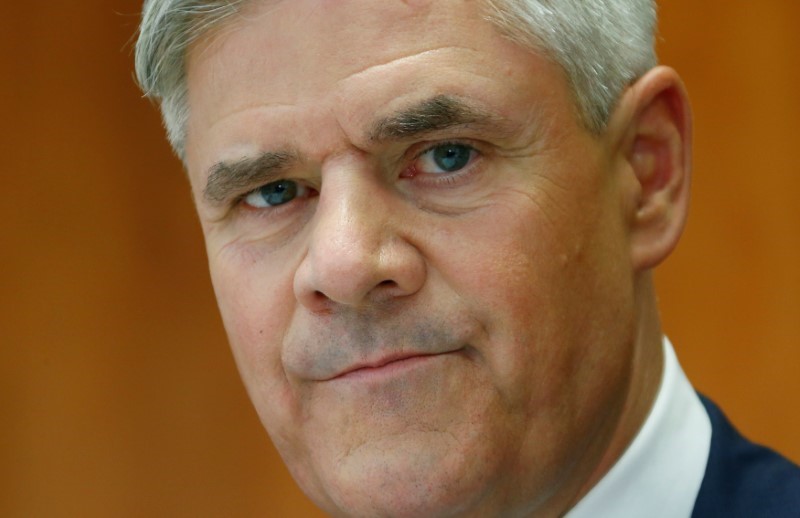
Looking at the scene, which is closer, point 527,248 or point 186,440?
point 527,248

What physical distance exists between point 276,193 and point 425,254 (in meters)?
0.32

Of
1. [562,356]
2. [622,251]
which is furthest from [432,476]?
[622,251]

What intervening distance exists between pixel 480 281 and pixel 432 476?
29 cm

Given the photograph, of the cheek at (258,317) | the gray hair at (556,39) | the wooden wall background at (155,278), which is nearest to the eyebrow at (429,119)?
the gray hair at (556,39)

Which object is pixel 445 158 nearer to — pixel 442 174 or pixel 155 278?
pixel 442 174

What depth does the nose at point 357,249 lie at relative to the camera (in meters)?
1.69

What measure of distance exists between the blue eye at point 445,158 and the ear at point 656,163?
0.28m

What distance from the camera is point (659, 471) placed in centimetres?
196

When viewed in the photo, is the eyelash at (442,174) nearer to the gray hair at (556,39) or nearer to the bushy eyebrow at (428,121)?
the bushy eyebrow at (428,121)

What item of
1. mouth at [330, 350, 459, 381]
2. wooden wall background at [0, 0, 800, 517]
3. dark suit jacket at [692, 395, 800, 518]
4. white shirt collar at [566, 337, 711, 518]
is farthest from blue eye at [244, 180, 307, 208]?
wooden wall background at [0, 0, 800, 517]

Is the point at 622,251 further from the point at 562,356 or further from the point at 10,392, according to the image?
the point at 10,392

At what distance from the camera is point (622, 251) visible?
1915mm

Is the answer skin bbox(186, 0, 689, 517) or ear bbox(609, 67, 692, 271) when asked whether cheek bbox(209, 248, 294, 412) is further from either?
ear bbox(609, 67, 692, 271)

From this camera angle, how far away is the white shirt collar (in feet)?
6.34
